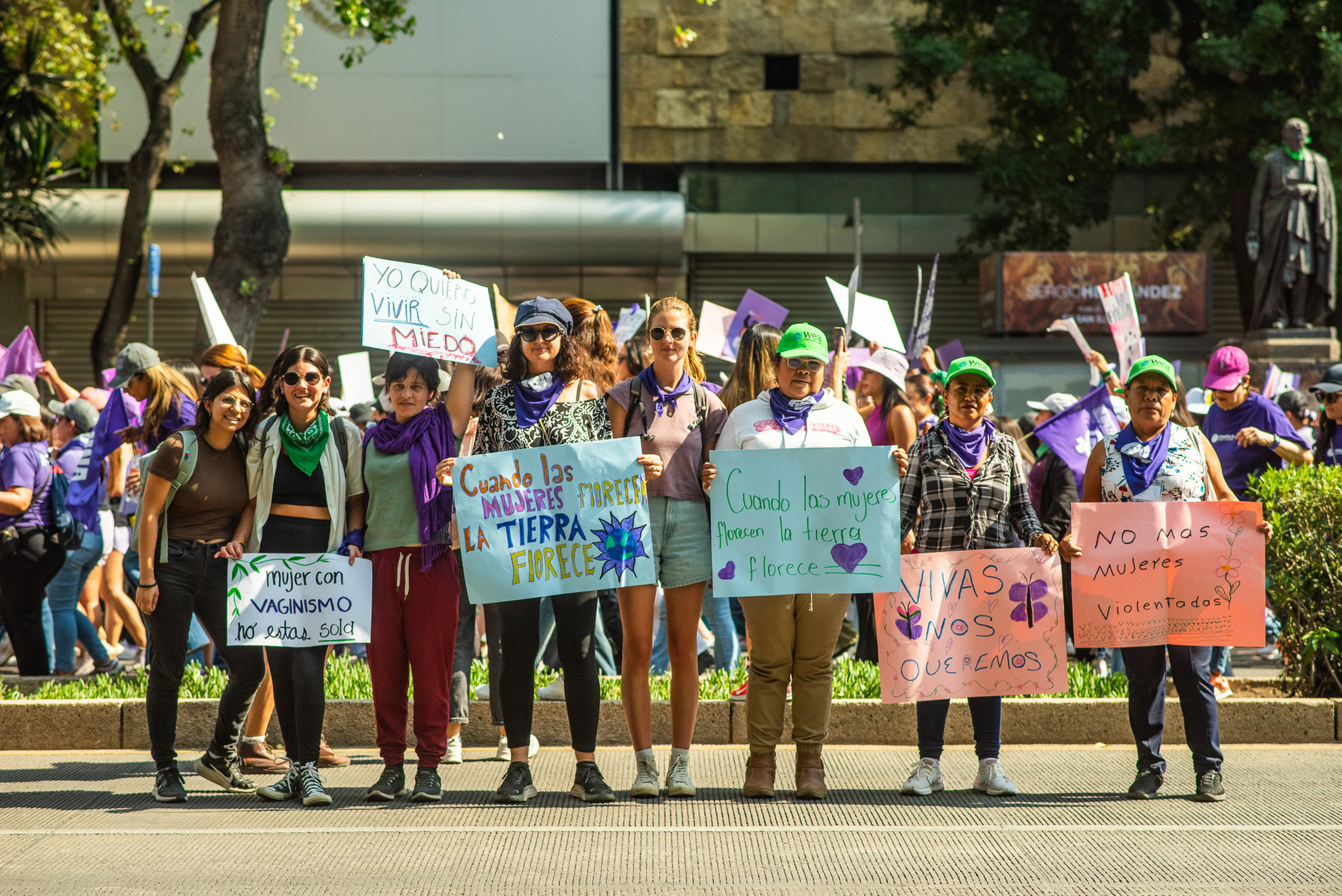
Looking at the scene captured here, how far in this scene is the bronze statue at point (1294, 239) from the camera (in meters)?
14.7

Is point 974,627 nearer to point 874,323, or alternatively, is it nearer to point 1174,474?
point 1174,474

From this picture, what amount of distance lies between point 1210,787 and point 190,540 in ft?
14.4

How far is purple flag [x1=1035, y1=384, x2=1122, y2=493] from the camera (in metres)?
8.20

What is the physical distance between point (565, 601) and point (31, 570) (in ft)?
14.3

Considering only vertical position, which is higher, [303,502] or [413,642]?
[303,502]

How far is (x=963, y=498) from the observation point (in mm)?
5816

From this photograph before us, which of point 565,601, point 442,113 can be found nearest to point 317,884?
point 565,601

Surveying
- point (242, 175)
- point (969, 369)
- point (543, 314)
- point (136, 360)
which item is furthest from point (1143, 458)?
point (242, 175)

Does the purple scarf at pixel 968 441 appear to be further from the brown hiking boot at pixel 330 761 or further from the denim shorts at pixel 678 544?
the brown hiking boot at pixel 330 761

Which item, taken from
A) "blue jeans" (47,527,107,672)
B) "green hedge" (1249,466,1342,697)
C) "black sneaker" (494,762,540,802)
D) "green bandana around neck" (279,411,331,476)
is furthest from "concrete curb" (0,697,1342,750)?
"green bandana around neck" (279,411,331,476)

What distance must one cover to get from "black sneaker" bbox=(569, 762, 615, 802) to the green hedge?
3.70 meters

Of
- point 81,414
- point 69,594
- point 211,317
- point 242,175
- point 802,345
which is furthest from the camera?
point 242,175

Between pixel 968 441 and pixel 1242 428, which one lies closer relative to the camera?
pixel 968 441

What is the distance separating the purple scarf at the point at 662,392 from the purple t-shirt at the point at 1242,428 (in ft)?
16.7
